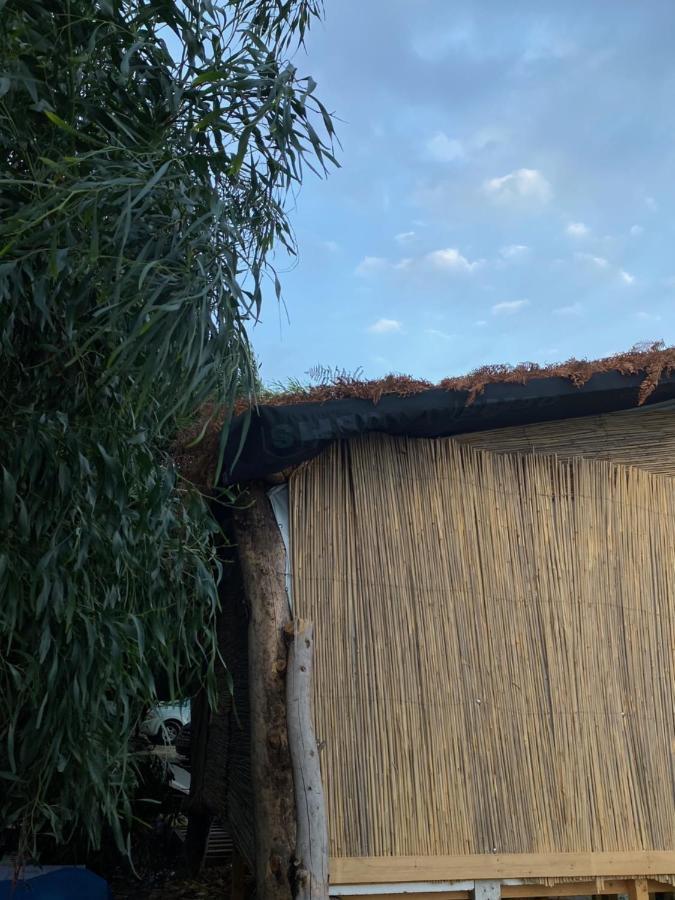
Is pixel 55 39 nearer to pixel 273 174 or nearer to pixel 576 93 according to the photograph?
pixel 273 174

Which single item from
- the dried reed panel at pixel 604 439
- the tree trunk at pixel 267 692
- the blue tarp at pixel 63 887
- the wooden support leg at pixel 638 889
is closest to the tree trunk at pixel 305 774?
the tree trunk at pixel 267 692

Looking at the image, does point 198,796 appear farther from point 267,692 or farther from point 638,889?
point 638,889

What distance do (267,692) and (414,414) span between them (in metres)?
1.37

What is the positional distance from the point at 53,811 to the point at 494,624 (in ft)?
6.84

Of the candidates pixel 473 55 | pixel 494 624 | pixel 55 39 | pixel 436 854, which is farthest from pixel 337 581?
pixel 473 55

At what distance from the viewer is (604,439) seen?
447 centimetres

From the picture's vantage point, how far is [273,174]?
290 cm

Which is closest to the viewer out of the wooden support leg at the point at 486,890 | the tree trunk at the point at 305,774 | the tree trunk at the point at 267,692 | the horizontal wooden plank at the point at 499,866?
the tree trunk at the point at 305,774

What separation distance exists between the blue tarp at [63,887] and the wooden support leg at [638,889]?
8.90 ft

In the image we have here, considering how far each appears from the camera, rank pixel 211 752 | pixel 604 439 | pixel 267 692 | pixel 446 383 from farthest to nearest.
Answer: pixel 211 752 → pixel 604 439 → pixel 446 383 → pixel 267 692

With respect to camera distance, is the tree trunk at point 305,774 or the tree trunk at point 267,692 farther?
the tree trunk at point 267,692

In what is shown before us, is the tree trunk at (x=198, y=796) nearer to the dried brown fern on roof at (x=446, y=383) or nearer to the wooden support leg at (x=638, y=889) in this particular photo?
the dried brown fern on roof at (x=446, y=383)

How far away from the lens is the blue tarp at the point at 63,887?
436 centimetres

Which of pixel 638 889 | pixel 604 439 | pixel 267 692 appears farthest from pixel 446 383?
pixel 638 889
